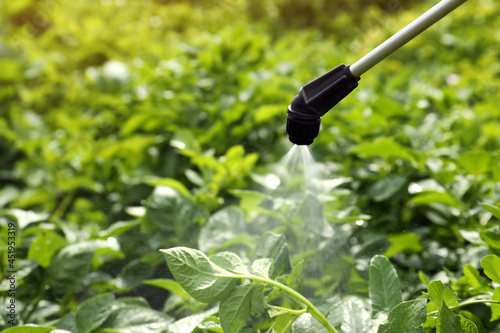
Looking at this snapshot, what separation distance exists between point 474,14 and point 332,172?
3238 millimetres

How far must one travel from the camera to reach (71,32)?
3.39m

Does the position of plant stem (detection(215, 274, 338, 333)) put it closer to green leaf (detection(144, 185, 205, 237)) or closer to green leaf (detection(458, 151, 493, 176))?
green leaf (detection(144, 185, 205, 237))

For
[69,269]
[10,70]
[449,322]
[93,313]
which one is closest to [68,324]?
[93,313]

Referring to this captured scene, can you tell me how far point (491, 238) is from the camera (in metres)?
0.86

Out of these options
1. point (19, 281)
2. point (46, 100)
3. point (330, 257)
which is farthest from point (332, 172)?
point (46, 100)

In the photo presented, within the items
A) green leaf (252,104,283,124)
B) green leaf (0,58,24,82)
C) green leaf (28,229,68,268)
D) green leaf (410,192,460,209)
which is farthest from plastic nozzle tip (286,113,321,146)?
green leaf (0,58,24,82)

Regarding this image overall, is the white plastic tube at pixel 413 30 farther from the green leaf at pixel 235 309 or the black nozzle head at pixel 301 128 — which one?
the green leaf at pixel 235 309

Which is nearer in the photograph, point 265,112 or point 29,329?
point 29,329

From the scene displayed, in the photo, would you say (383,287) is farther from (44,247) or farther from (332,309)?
(44,247)

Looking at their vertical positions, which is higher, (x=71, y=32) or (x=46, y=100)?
(x=71, y=32)

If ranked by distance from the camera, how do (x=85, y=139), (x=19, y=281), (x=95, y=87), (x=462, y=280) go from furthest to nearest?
(x=95, y=87)
(x=85, y=139)
(x=19, y=281)
(x=462, y=280)

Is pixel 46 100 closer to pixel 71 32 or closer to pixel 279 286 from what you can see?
pixel 71 32

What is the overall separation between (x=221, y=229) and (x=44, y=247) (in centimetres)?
41

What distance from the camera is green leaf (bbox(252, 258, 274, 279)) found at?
74cm
